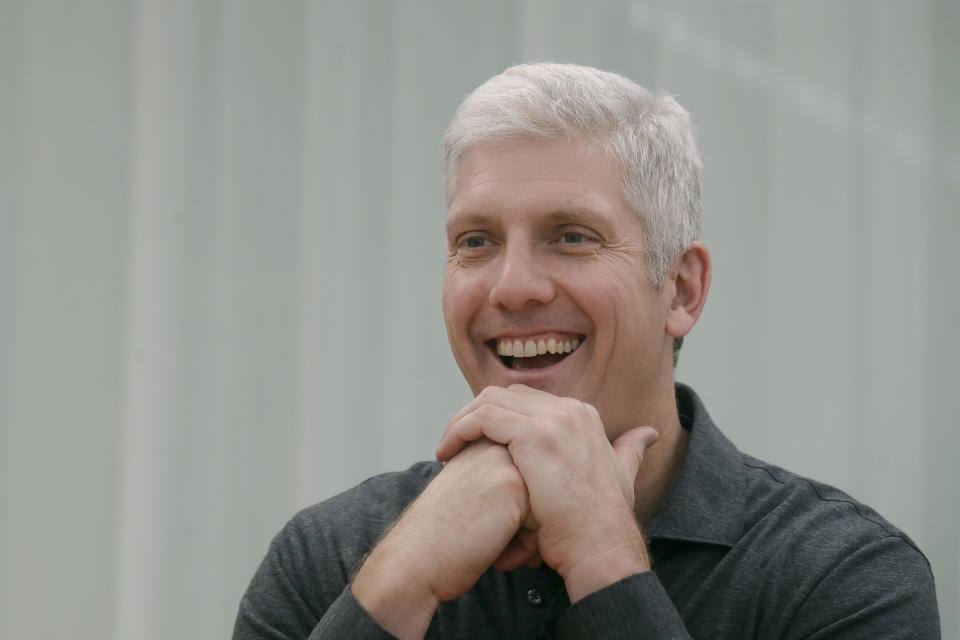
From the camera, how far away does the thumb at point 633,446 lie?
4.65ft

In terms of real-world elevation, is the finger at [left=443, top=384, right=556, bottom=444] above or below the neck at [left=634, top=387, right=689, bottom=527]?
above

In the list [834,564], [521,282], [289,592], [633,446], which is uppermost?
[521,282]

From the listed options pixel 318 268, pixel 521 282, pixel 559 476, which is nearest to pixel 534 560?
pixel 559 476

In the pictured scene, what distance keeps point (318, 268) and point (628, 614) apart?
1.38m

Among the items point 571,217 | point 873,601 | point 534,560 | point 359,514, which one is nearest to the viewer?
point 873,601

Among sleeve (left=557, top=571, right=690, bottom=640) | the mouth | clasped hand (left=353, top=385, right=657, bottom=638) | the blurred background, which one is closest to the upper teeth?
the mouth

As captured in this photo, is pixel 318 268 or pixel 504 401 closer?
pixel 504 401

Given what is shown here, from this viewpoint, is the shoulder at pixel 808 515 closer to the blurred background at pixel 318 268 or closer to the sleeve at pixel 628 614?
the sleeve at pixel 628 614

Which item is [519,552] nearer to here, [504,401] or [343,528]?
[504,401]

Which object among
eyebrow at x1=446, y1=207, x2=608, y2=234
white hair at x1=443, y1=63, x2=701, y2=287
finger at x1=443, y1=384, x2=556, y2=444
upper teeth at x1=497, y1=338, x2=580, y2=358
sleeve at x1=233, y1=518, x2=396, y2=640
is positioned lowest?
sleeve at x1=233, y1=518, x2=396, y2=640

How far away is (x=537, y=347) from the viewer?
4.99 feet

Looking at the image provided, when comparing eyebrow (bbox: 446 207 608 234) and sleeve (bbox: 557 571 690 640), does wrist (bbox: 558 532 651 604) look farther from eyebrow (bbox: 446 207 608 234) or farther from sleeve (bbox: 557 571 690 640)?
eyebrow (bbox: 446 207 608 234)

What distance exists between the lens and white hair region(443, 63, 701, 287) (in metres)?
1.53

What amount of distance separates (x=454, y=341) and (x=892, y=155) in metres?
1.29
